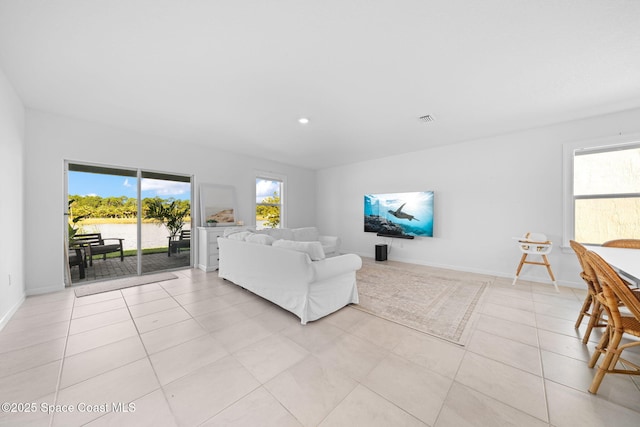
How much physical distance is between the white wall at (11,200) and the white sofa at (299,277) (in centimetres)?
246

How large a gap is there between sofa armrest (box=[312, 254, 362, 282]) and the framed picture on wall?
129 inches

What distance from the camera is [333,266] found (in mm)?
2547

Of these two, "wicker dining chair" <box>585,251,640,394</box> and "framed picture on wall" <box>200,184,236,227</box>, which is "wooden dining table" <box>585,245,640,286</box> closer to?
"wicker dining chair" <box>585,251,640,394</box>

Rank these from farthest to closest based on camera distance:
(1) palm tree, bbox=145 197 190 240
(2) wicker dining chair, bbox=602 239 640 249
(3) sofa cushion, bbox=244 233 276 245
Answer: (1) palm tree, bbox=145 197 190 240 → (3) sofa cushion, bbox=244 233 276 245 → (2) wicker dining chair, bbox=602 239 640 249

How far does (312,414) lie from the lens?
1.32 metres

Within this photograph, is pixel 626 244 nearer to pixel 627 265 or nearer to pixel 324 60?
pixel 627 265

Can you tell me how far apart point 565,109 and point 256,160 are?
5704 mm

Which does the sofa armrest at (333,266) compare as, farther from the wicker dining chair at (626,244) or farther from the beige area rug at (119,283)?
the beige area rug at (119,283)

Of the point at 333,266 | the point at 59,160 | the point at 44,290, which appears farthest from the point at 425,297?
the point at 59,160

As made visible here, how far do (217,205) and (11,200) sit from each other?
9.01ft

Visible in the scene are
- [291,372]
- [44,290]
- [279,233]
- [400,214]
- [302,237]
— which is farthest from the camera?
[302,237]

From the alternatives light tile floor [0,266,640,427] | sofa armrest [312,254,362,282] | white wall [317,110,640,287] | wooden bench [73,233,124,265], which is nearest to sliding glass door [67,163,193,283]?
wooden bench [73,233,124,265]

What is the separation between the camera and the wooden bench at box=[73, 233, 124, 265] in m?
3.82

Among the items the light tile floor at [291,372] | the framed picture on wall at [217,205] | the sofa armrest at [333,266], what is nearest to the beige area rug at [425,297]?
the light tile floor at [291,372]
